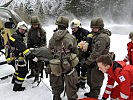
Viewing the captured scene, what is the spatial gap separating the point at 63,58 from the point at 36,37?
1917 mm

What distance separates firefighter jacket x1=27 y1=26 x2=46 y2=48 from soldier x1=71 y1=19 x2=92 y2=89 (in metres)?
0.95

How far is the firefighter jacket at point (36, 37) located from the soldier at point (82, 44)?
0.95 m

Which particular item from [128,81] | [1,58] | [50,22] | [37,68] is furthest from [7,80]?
[50,22]

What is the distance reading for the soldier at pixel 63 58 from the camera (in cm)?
414

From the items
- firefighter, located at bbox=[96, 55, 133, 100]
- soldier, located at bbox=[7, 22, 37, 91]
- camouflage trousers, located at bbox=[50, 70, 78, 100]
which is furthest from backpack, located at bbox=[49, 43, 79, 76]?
soldier, located at bbox=[7, 22, 37, 91]

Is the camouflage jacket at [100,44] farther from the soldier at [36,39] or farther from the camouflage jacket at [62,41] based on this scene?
the soldier at [36,39]

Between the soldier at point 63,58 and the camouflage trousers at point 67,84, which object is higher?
the soldier at point 63,58

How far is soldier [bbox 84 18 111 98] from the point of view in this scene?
14.5 feet

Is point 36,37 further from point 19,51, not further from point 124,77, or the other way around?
point 124,77

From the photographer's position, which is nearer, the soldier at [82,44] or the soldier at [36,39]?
the soldier at [82,44]

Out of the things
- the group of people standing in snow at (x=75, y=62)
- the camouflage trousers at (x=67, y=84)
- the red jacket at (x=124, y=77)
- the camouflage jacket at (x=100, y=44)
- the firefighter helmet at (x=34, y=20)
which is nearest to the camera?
the red jacket at (x=124, y=77)

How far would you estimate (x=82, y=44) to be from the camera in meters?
5.00

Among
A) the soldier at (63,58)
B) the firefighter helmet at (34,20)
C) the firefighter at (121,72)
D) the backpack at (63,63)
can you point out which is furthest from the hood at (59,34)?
the firefighter helmet at (34,20)

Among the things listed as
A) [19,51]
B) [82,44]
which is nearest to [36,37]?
[19,51]
